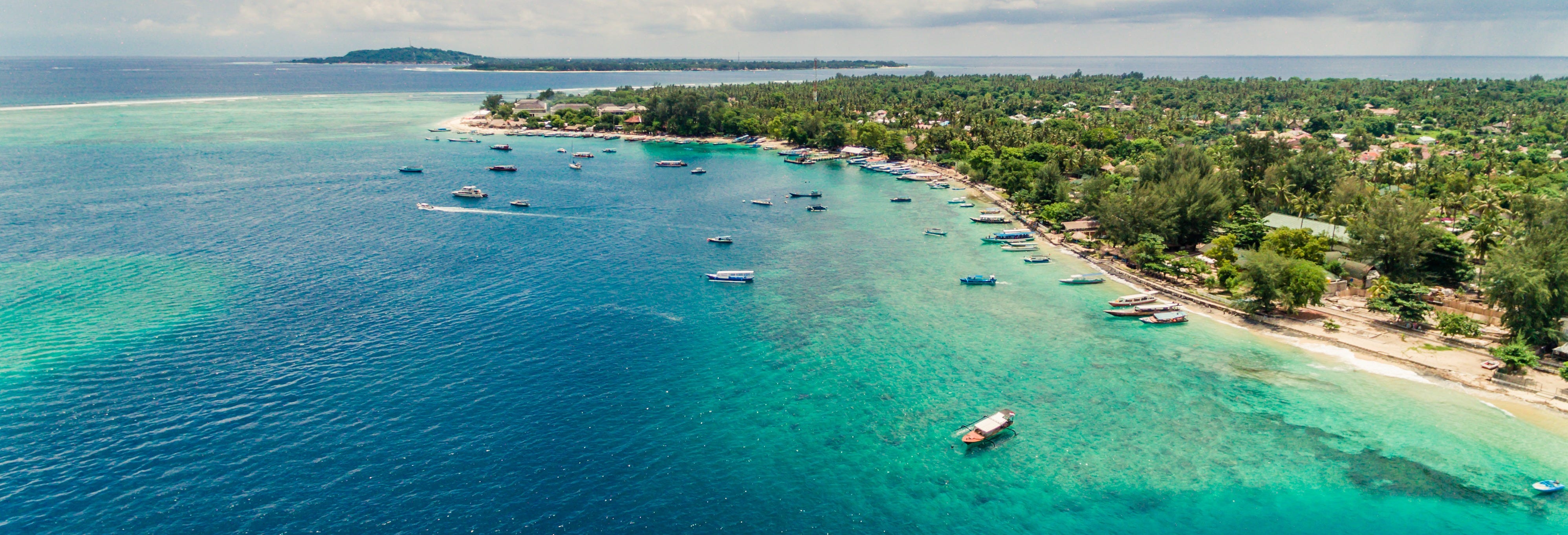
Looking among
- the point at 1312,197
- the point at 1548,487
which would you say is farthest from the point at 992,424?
the point at 1312,197

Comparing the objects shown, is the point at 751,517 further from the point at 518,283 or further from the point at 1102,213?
the point at 1102,213

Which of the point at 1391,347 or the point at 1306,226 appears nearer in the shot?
the point at 1391,347

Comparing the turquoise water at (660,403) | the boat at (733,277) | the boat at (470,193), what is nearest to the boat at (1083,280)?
the turquoise water at (660,403)

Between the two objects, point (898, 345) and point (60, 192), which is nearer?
point (898, 345)

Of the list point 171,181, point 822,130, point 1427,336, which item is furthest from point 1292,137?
point 171,181

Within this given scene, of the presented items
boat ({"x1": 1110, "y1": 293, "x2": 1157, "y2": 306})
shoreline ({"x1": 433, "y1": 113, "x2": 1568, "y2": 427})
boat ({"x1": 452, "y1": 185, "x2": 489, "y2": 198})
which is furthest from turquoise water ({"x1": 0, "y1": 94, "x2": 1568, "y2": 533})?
boat ({"x1": 452, "y1": 185, "x2": 489, "y2": 198})

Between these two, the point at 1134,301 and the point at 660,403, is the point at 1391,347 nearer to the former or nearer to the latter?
the point at 1134,301
